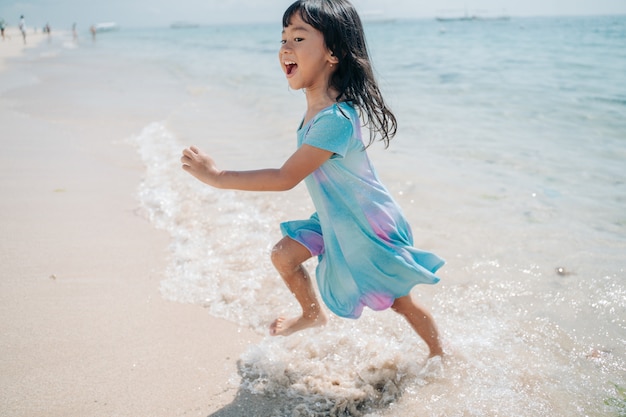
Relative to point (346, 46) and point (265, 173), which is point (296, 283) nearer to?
point (265, 173)

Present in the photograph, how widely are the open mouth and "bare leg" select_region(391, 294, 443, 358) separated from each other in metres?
0.99

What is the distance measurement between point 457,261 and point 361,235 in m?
1.44

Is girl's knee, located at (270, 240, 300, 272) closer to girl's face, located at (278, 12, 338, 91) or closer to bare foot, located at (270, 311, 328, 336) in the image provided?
bare foot, located at (270, 311, 328, 336)

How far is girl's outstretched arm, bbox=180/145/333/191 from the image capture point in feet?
5.97

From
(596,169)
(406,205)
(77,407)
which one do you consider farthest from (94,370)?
(596,169)

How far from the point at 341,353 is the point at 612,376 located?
1.13m

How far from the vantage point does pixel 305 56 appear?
191cm

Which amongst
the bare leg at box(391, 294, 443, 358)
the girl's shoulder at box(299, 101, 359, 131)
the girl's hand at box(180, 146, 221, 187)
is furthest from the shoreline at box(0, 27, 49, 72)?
the bare leg at box(391, 294, 443, 358)

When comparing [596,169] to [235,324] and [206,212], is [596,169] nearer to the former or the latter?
[206,212]

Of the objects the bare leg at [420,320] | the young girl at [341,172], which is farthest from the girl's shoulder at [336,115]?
the bare leg at [420,320]

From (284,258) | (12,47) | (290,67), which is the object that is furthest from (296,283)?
(12,47)

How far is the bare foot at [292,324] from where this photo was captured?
2234 mm

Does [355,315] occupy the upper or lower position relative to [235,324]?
upper

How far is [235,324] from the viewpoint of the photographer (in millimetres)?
2504
